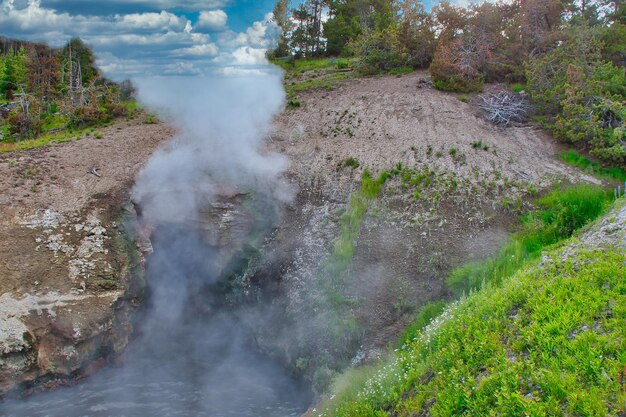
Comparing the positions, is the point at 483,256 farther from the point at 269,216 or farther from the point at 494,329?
the point at 269,216

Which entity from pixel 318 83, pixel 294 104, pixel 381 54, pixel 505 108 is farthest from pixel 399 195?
pixel 381 54

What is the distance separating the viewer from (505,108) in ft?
47.8

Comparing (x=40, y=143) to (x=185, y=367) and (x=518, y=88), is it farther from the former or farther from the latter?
(x=518, y=88)

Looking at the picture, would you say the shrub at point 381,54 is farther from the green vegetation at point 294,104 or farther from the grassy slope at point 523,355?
the grassy slope at point 523,355

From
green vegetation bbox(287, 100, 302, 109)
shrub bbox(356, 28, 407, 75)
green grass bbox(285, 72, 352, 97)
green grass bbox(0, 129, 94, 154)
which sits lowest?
green grass bbox(0, 129, 94, 154)

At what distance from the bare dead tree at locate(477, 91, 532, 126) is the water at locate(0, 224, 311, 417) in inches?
341

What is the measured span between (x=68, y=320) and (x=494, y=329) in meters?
7.35

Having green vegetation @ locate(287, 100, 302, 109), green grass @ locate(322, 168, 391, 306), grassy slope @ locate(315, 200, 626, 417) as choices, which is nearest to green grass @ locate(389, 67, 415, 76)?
green vegetation @ locate(287, 100, 302, 109)

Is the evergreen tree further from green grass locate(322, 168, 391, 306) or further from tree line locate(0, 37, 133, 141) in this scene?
green grass locate(322, 168, 391, 306)

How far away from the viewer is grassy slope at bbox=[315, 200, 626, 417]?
502 cm

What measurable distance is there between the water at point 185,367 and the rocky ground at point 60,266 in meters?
0.56

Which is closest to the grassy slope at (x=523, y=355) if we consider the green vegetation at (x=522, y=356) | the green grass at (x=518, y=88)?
the green vegetation at (x=522, y=356)

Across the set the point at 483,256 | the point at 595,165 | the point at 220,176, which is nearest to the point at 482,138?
the point at 595,165

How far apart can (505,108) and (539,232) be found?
573 centimetres
